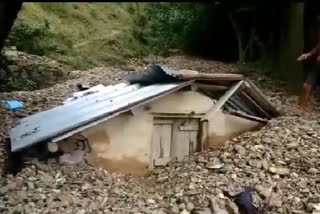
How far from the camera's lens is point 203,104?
860 centimetres

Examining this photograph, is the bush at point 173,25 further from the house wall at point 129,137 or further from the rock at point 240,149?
the rock at point 240,149

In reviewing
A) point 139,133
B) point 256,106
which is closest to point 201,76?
point 139,133

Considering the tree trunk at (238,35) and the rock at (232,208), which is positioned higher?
the tree trunk at (238,35)

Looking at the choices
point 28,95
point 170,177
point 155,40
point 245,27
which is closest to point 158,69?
point 170,177

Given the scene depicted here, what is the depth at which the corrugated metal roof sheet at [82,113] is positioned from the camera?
24.5 ft

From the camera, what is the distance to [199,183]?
24.1 feet

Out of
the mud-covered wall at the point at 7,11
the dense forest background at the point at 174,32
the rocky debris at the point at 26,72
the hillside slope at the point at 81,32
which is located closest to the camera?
the mud-covered wall at the point at 7,11

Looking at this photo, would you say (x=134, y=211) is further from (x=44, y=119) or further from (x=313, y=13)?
(x=313, y=13)

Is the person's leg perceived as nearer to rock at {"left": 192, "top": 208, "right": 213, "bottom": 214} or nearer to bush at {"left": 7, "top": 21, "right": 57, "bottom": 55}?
rock at {"left": 192, "top": 208, "right": 213, "bottom": 214}

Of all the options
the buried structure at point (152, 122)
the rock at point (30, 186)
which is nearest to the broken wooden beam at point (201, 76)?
the buried structure at point (152, 122)

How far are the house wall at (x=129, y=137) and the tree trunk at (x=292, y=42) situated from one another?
3.40m

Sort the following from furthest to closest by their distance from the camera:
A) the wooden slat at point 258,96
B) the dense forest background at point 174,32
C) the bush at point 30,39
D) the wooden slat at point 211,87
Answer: the bush at point 30,39, the dense forest background at point 174,32, the wooden slat at point 258,96, the wooden slat at point 211,87

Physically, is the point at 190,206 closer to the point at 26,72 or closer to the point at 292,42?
the point at 292,42

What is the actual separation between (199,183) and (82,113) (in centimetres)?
195
